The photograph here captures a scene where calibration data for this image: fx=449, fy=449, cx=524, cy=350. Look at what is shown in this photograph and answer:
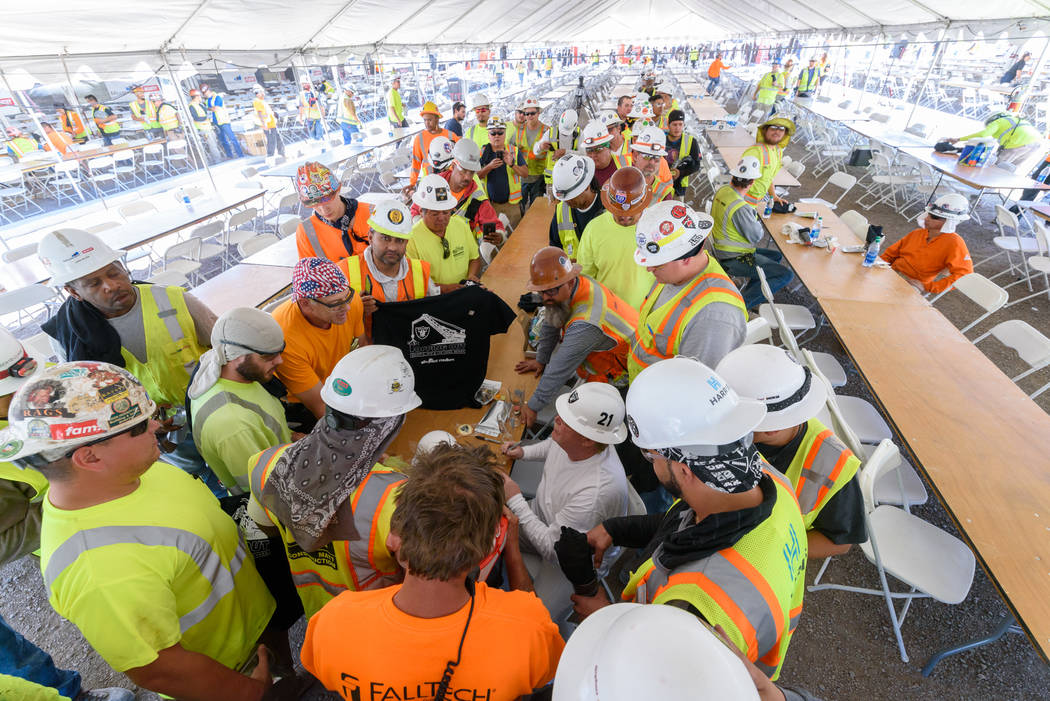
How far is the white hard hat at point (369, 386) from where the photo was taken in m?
1.66

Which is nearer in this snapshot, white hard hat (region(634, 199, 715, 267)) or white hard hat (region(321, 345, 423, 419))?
white hard hat (region(321, 345, 423, 419))

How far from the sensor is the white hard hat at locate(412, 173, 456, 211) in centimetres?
359

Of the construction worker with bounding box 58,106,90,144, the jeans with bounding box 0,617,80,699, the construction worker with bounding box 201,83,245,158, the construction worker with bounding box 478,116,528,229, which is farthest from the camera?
the construction worker with bounding box 201,83,245,158

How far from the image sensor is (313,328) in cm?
270

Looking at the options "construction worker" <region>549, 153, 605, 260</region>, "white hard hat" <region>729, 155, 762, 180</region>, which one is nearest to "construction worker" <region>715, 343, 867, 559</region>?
"construction worker" <region>549, 153, 605, 260</region>

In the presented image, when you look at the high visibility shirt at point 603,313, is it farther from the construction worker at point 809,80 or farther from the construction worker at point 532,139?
the construction worker at point 809,80

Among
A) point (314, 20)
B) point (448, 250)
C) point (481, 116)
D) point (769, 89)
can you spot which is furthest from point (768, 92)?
point (448, 250)

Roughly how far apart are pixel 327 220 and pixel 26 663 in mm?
3132

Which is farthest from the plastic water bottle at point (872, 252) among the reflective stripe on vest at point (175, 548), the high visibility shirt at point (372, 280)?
the reflective stripe on vest at point (175, 548)

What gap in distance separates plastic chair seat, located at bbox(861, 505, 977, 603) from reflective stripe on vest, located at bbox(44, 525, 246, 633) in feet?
10.2

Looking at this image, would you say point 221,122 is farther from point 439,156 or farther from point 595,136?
point 595,136

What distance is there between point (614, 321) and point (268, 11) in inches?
269

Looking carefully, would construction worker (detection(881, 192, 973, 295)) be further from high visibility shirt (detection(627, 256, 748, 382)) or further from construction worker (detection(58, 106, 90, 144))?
construction worker (detection(58, 106, 90, 144))

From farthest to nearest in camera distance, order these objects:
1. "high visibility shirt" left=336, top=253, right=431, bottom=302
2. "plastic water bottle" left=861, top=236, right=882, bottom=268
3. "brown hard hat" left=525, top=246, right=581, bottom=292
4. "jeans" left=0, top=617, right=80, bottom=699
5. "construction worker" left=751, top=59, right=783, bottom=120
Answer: "construction worker" left=751, top=59, right=783, bottom=120
"plastic water bottle" left=861, top=236, right=882, bottom=268
"high visibility shirt" left=336, top=253, right=431, bottom=302
"brown hard hat" left=525, top=246, right=581, bottom=292
"jeans" left=0, top=617, right=80, bottom=699
